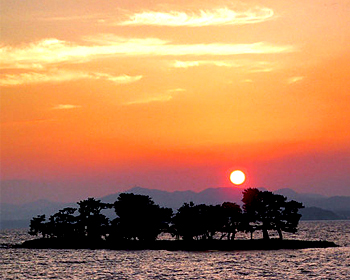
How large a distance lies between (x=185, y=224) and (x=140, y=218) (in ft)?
42.6

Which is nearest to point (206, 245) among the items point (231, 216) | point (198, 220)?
point (198, 220)

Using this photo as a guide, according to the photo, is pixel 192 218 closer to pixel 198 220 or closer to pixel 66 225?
pixel 198 220

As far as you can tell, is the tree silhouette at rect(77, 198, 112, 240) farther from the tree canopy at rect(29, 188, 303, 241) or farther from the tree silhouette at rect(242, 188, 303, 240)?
the tree silhouette at rect(242, 188, 303, 240)

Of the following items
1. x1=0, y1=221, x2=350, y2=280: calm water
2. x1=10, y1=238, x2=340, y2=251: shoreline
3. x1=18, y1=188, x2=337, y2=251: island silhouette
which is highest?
x1=18, y1=188, x2=337, y2=251: island silhouette

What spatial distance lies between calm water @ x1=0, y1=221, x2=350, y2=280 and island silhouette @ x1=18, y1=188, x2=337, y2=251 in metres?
10.1

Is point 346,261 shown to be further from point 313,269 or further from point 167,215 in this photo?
point 167,215

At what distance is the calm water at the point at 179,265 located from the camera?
3957 inches

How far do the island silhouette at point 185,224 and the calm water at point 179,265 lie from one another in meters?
10.1

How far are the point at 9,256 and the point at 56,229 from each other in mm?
32631

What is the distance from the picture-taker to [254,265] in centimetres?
11331

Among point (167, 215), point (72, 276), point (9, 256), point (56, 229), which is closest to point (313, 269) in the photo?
point (72, 276)

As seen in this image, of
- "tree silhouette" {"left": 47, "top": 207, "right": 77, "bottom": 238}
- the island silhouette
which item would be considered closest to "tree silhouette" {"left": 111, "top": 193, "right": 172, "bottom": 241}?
the island silhouette

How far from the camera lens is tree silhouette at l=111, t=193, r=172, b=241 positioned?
532 ft

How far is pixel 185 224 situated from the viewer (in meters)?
159
